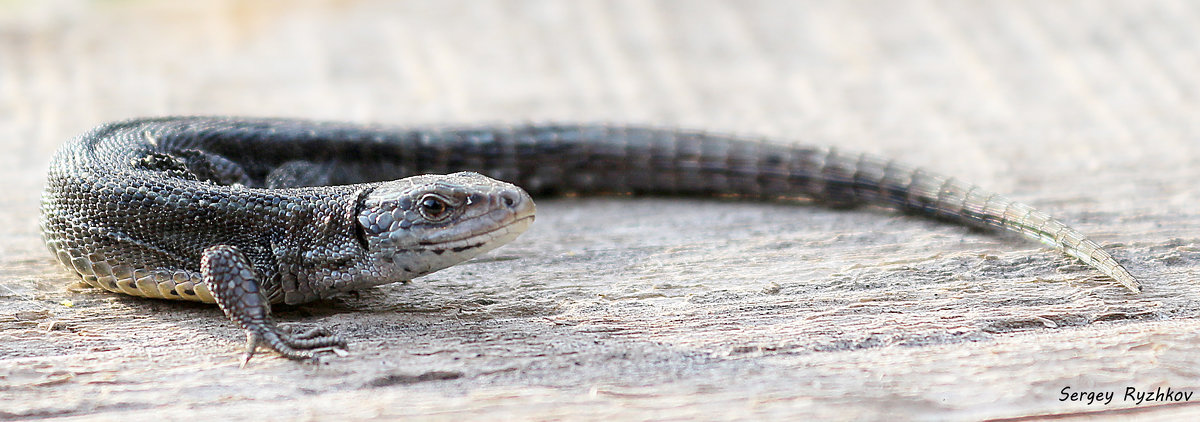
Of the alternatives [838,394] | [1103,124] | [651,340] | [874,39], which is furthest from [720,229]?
[874,39]

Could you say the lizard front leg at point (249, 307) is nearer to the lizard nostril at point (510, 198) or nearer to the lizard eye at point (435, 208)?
the lizard eye at point (435, 208)

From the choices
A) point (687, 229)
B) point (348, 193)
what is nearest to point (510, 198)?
point (348, 193)

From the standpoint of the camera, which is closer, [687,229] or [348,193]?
[348,193]

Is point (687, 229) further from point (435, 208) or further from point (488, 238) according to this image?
point (435, 208)

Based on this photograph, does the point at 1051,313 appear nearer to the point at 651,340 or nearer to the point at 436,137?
the point at 651,340
